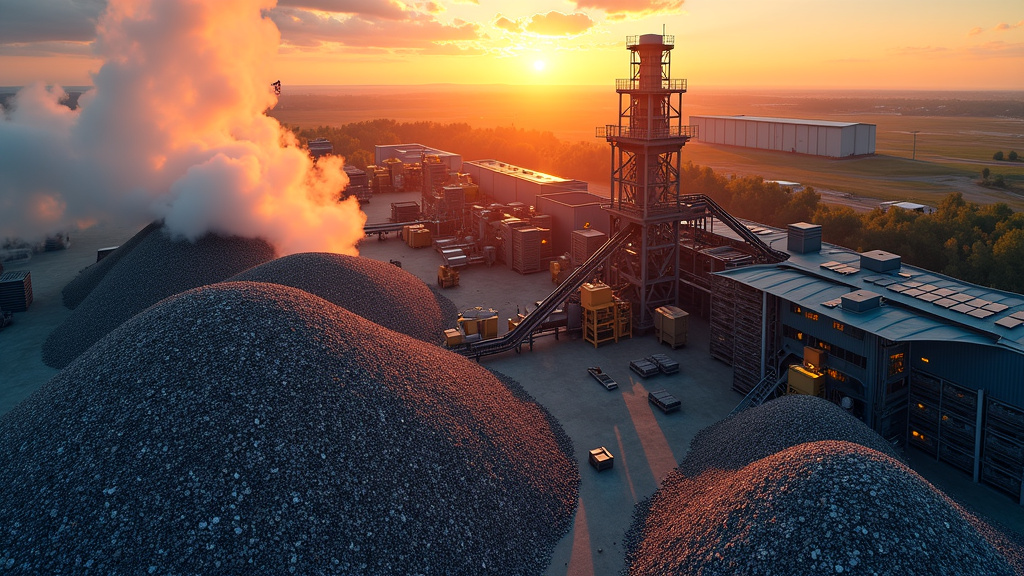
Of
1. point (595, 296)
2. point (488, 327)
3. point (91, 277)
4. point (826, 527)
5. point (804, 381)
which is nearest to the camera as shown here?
point (826, 527)

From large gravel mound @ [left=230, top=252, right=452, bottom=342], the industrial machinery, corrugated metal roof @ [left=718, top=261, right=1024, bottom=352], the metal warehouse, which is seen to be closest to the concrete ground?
the industrial machinery

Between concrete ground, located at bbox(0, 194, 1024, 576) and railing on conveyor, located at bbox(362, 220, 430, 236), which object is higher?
railing on conveyor, located at bbox(362, 220, 430, 236)

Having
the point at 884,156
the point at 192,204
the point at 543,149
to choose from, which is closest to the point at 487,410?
the point at 192,204

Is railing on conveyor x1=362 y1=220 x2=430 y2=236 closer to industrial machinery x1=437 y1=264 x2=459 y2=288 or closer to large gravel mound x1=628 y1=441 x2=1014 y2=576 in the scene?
industrial machinery x1=437 y1=264 x2=459 y2=288

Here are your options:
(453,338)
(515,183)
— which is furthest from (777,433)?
(515,183)

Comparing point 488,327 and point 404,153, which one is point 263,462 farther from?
point 404,153

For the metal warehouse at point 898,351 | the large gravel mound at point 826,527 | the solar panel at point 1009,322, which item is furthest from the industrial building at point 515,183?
the large gravel mound at point 826,527
